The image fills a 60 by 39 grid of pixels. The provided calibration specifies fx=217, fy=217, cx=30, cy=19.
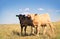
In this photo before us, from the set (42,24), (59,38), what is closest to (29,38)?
(59,38)

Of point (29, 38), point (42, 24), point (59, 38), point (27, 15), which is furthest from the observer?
point (42, 24)

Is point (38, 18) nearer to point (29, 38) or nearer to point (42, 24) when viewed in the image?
point (42, 24)

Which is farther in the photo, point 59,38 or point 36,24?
point 36,24

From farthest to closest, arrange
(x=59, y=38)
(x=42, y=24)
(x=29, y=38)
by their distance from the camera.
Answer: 1. (x=42, y=24)
2. (x=29, y=38)
3. (x=59, y=38)

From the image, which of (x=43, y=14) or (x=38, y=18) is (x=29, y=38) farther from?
(x=43, y=14)

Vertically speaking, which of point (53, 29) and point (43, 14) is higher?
point (43, 14)

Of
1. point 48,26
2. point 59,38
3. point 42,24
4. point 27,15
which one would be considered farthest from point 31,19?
point 59,38

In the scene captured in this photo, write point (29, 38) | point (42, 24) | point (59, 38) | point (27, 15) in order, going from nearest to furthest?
point (59, 38) → point (29, 38) → point (27, 15) → point (42, 24)

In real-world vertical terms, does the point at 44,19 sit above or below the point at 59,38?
above

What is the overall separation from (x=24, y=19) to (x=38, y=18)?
78 centimetres

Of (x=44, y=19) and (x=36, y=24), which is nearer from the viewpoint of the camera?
(x=36, y=24)

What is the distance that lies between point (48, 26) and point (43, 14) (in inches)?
32.2

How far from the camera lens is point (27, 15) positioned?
1140cm

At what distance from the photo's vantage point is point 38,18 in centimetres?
1193
